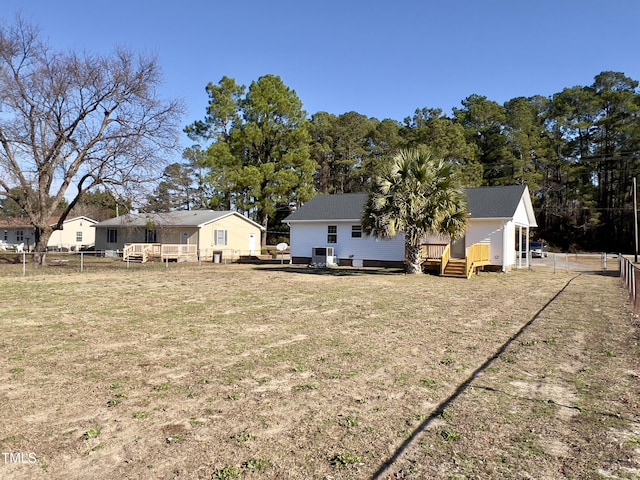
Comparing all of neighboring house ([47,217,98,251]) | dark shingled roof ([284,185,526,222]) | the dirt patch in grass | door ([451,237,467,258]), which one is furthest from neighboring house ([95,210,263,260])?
the dirt patch in grass

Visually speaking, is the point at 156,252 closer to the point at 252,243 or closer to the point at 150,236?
the point at 150,236

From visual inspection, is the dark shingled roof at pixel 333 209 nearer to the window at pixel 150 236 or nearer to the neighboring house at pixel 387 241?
the neighboring house at pixel 387 241

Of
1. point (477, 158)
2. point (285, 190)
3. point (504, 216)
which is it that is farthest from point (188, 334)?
point (477, 158)

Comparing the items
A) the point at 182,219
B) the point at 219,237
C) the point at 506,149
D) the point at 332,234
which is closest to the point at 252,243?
the point at 219,237

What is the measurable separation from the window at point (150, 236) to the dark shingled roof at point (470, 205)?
1322 centimetres

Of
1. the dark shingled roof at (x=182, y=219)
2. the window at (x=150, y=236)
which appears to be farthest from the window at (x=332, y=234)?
the window at (x=150, y=236)

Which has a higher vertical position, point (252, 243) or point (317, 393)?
point (252, 243)

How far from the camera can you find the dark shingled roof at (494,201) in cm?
2203

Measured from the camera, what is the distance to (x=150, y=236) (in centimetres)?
3534

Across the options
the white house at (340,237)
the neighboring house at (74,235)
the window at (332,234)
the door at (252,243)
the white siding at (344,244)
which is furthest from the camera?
the neighboring house at (74,235)

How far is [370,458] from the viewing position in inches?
131

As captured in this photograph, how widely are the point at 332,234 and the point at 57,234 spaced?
Result: 1320 inches

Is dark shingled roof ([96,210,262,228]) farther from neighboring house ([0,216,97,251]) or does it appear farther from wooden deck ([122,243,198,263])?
neighboring house ([0,216,97,251])

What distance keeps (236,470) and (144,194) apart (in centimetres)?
2296
